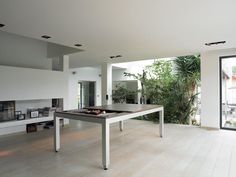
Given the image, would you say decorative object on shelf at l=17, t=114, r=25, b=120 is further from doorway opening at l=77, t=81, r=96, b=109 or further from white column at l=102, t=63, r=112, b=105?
doorway opening at l=77, t=81, r=96, b=109

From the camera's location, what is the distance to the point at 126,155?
3.24m

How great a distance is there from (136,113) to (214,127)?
312 centimetres

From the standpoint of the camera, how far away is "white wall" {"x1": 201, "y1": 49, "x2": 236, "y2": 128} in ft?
16.8

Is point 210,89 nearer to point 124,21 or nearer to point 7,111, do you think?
point 124,21

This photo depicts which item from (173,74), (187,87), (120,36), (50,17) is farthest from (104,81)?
(50,17)

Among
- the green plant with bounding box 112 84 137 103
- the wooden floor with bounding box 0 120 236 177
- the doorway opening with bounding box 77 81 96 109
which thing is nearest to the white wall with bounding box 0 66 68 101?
the wooden floor with bounding box 0 120 236 177

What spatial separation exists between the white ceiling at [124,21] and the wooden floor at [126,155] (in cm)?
233

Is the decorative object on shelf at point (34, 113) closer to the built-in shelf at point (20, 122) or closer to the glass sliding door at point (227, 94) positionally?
the built-in shelf at point (20, 122)

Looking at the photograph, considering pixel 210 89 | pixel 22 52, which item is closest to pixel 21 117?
pixel 22 52

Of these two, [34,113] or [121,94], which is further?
[121,94]

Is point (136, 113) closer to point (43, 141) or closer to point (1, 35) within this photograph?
point (43, 141)

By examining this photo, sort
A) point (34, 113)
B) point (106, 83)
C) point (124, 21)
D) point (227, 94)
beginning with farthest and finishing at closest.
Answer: point (106, 83) < point (227, 94) < point (34, 113) < point (124, 21)

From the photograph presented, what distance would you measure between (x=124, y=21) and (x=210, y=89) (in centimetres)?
364

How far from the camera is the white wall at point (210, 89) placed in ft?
16.8
